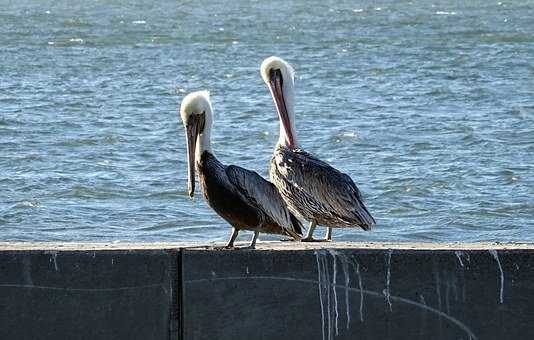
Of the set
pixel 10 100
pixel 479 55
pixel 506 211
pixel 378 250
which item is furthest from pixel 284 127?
pixel 479 55

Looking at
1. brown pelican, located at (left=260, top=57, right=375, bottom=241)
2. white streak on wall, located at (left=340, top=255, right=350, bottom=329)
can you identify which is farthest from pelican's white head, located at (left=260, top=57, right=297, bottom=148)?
white streak on wall, located at (left=340, top=255, right=350, bottom=329)

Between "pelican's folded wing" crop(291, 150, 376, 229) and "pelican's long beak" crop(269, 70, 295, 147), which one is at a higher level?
"pelican's long beak" crop(269, 70, 295, 147)

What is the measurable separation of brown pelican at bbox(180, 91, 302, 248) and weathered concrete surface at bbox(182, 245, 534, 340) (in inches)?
49.3

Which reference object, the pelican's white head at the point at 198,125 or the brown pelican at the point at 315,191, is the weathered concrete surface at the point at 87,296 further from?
the brown pelican at the point at 315,191

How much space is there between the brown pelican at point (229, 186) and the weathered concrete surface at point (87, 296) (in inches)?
48.4

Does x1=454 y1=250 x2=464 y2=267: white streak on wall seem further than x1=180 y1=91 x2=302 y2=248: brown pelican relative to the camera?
No

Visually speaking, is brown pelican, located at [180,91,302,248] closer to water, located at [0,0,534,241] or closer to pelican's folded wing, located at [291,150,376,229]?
pelican's folded wing, located at [291,150,376,229]

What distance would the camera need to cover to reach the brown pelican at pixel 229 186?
6836 millimetres

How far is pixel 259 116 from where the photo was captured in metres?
20.0

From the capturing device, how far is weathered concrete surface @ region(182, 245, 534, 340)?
218 inches

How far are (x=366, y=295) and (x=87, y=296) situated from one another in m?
1.14

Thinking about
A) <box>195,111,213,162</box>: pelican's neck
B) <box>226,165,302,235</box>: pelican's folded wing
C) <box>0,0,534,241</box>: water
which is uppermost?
<box>195,111,213,162</box>: pelican's neck

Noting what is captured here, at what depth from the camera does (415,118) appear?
1980 centimetres

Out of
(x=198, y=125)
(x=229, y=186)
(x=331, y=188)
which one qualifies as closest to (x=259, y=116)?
(x=331, y=188)
